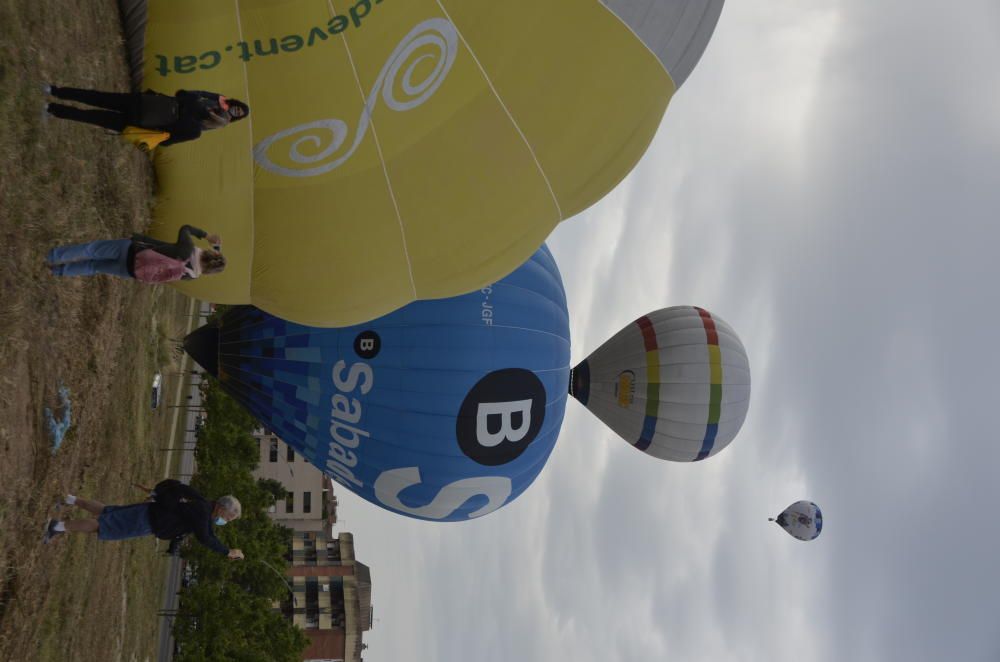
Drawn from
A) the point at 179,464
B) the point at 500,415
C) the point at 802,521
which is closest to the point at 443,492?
the point at 500,415

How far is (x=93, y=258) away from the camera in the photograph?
18.1 feet

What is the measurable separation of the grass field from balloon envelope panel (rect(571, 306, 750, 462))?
8020mm

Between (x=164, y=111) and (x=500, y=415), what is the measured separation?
5.49 meters

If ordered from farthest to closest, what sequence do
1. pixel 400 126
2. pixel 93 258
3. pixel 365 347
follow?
1. pixel 365 347
2. pixel 93 258
3. pixel 400 126

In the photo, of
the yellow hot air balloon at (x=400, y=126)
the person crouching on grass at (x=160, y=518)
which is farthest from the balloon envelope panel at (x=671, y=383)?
the person crouching on grass at (x=160, y=518)

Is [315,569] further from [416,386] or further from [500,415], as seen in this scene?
[416,386]

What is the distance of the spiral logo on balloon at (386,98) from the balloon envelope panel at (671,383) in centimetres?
828

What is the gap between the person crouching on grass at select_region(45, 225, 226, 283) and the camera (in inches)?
197

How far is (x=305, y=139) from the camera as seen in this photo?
551cm

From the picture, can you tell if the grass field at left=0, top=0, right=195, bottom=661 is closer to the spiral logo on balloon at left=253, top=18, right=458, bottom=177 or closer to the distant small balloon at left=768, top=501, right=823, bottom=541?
the spiral logo on balloon at left=253, top=18, right=458, bottom=177

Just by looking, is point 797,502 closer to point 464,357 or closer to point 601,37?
point 464,357

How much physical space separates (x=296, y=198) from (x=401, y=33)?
5.23ft

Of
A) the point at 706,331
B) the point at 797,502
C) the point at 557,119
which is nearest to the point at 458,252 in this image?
the point at 557,119

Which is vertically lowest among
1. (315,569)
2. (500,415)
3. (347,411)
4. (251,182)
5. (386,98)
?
(315,569)
